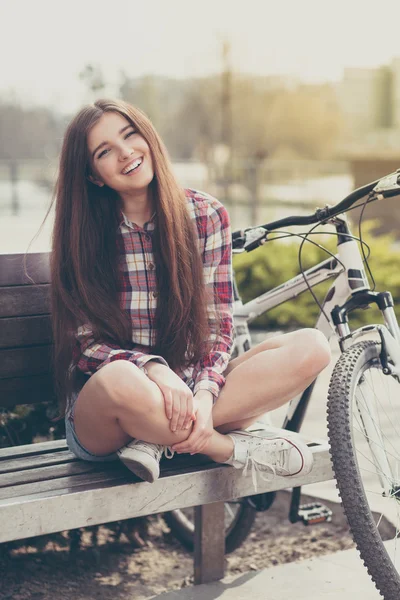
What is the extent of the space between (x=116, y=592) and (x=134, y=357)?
0.99m

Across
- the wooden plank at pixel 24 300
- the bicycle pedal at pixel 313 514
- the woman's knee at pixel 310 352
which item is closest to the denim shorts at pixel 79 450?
the wooden plank at pixel 24 300

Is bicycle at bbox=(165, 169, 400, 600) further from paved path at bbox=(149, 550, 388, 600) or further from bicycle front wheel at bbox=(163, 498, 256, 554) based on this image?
paved path at bbox=(149, 550, 388, 600)

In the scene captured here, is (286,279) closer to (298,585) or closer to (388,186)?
(298,585)

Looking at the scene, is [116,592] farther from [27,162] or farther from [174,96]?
[174,96]

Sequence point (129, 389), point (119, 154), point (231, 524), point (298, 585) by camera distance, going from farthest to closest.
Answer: point (231, 524) < point (298, 585) < point (119, 154) < point (129, 389)

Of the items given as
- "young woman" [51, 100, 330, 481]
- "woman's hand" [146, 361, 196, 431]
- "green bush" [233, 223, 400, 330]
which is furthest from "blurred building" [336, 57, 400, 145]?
"woman's hand" [146, 361, 196, 431]

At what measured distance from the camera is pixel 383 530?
9.70 feet

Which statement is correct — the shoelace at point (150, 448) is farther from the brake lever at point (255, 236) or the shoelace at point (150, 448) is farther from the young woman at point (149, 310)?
the brake lever at point (255, 236)

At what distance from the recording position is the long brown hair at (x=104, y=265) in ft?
7.68

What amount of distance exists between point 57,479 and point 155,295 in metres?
0.59

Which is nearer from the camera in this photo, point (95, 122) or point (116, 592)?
point (95, 122)

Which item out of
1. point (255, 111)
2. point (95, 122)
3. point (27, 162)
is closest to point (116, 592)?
point (95, 122)

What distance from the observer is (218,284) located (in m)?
2.50

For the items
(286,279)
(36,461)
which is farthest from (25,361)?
(286,279)
